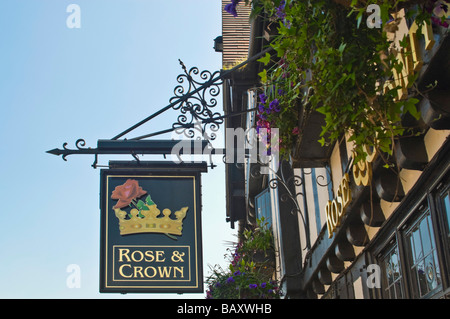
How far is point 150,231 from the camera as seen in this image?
702 cm

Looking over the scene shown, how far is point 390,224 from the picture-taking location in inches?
221

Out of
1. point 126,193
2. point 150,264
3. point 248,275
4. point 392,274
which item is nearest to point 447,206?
point 392,274

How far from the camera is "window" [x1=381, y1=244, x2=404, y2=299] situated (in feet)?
18.7

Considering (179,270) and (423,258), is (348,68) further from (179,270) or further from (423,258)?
(179,270)

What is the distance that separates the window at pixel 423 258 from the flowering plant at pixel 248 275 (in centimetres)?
482

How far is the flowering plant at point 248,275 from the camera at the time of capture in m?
9.98

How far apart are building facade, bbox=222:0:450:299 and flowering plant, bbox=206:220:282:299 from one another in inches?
18.0

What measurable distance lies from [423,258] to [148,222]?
309cm

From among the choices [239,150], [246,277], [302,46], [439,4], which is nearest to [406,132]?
[302,46]

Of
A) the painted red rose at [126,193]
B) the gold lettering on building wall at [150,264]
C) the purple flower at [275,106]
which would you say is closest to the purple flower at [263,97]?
the purple flower at [275,106]
